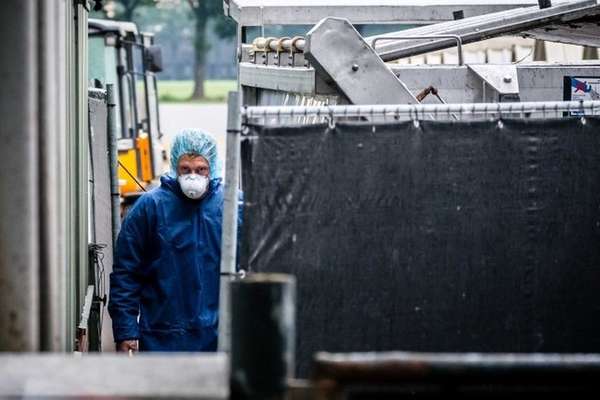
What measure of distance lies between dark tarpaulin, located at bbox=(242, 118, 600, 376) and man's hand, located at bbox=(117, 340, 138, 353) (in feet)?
6.14

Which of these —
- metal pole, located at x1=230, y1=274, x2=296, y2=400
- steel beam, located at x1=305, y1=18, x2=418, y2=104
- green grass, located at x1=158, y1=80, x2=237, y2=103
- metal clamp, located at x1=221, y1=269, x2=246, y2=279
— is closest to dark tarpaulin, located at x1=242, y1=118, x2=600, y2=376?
metal clamp, located at x1=221, y1=269, x2=246, y2=279

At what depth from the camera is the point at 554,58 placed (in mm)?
19828

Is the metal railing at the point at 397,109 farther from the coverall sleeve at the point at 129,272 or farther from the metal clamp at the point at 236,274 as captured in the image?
the coverall sleeve at the point at 129,272

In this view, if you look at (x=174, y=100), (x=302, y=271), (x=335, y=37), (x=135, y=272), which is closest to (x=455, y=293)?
(x=302, y=271)

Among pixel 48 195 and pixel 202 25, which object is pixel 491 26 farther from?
pixel 202 25

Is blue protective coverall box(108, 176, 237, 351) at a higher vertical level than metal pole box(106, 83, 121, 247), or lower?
lower

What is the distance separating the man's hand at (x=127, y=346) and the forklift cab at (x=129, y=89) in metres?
8.02

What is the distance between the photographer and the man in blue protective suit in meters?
7.43

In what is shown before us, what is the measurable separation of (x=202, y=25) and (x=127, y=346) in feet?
191

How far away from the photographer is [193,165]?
7.47 m

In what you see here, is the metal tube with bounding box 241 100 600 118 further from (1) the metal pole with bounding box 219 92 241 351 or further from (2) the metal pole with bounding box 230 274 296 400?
(2) the metal pole with bounding box 230 274 296 400

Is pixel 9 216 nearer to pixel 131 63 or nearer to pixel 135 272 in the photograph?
pixel 135 272

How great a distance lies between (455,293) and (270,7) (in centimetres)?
503

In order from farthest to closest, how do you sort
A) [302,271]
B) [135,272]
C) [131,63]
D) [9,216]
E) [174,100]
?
[174,100], [131,63], [135,272], [302,271], [9,216]
